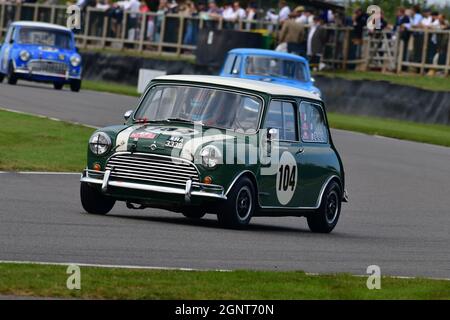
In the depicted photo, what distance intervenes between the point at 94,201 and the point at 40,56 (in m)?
22.1

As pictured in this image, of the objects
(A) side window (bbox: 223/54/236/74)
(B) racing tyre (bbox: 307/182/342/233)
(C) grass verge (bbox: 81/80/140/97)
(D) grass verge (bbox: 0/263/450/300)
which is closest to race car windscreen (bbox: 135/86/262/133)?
(B) racing tyre (bbox: 307/182/342/233)

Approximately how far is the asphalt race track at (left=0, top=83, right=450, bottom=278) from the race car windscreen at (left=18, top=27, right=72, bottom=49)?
16248mm

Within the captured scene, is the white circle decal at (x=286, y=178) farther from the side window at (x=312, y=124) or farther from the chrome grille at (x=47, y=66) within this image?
the chrome grille at (x=47, y=66)

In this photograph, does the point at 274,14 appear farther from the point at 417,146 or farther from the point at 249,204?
the point at 249,204

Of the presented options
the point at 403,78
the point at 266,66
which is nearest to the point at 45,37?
the point at 266,66

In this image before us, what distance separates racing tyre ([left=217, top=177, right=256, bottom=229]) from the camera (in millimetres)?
13166

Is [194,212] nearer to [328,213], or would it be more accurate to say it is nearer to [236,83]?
[236,83]

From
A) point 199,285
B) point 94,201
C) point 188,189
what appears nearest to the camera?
point 199,285

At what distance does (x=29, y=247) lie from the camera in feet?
35.6

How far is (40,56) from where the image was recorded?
116ft

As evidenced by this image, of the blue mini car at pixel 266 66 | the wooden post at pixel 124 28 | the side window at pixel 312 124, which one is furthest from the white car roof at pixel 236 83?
the wooden post at pixel 124 28

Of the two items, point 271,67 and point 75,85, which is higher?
point 271,67

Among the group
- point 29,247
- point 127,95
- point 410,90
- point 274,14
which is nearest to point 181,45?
point 274,14

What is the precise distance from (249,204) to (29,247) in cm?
320
